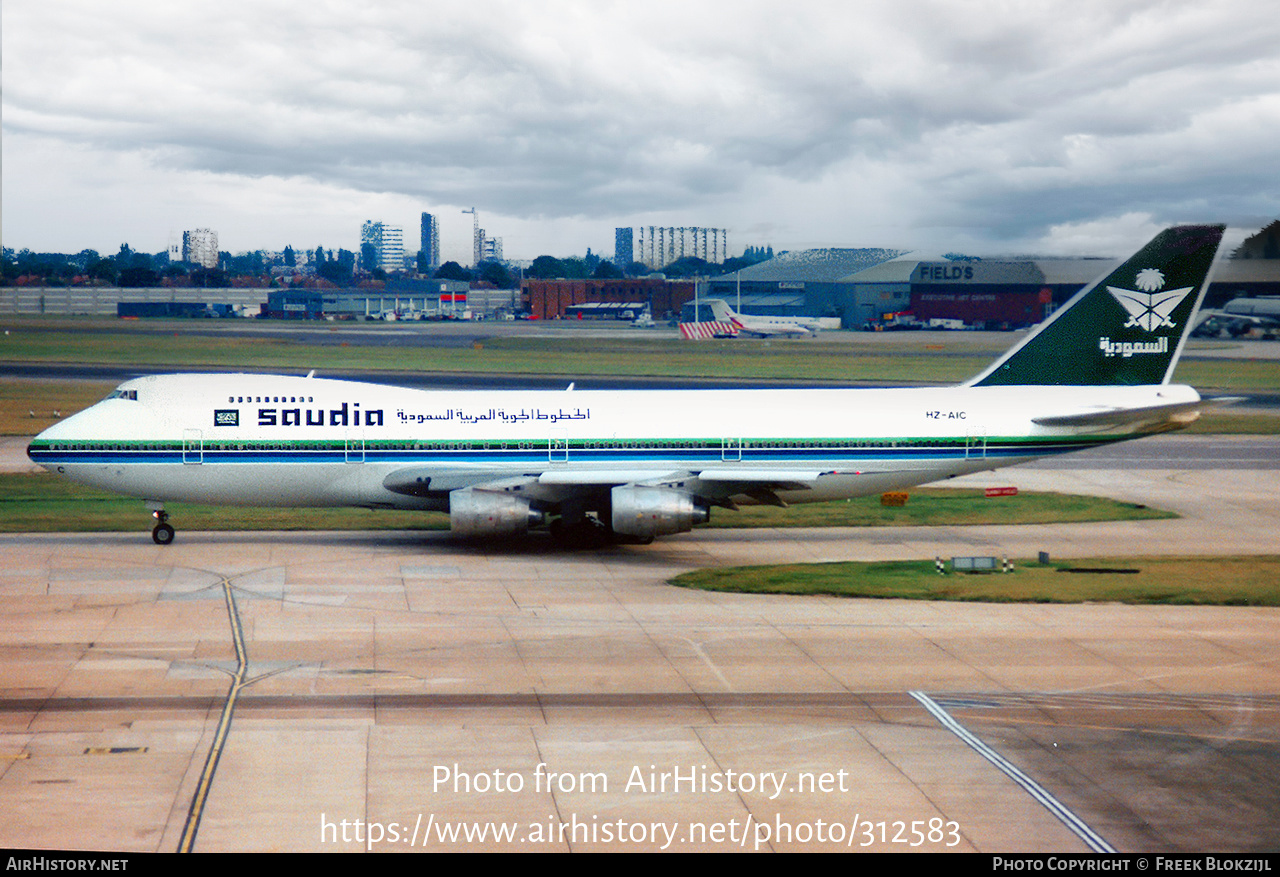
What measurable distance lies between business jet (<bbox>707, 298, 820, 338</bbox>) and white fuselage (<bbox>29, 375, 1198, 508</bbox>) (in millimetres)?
109883

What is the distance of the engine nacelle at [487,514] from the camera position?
35406 mm

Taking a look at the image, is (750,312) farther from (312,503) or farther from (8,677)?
(8,677)

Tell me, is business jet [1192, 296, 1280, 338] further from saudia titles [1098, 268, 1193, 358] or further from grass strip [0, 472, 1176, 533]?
saudia titles [1098, 268, 1193, 358]

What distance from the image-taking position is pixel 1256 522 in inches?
1651

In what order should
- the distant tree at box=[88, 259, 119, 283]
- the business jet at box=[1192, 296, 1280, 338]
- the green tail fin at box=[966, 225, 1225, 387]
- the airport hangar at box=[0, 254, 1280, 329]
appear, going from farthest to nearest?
the distant tree at box=[88, 259, 119, 283] < the business jet at box=[1192, 296, 1280, 338] < the airport hangar at box=[0, 254, 1280, 329] < the green tail fin at box=[966, 225, 1225, 387]

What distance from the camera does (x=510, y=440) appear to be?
37.4m

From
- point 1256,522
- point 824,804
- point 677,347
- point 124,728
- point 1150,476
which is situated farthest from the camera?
point 677,347

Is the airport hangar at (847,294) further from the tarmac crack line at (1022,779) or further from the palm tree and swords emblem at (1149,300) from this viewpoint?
the tarmac crack line at (1022,779)

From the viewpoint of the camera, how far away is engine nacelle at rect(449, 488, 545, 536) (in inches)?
1394

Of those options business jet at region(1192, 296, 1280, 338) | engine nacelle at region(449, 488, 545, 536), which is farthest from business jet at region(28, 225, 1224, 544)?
business jet at region(1192, 296, 1280, 338)

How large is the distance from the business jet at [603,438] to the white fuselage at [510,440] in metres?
0.05

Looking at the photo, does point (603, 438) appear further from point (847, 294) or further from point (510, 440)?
point (847, 294)

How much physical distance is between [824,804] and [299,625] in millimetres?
14455

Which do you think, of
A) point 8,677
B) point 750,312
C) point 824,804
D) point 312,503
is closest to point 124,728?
point 8,677
